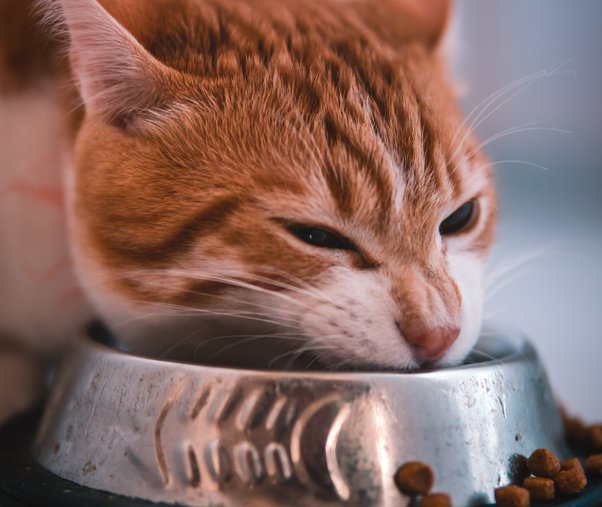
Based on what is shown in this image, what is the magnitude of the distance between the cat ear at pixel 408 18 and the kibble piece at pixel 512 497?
65cm

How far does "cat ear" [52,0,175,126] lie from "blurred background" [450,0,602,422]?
51 centimetres

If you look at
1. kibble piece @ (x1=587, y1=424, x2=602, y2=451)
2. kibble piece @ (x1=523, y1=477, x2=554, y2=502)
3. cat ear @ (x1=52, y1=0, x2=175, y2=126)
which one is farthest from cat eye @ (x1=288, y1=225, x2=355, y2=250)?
kibble piece @ (x1=587, y1=424, x2=602, y2=451)

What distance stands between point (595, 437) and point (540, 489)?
25cm

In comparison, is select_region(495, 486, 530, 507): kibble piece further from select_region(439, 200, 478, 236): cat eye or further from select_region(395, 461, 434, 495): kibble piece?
select_region(439, 200, 478, 236): cat eye

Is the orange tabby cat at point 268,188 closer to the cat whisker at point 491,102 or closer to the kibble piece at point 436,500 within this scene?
the cat whisker at point 491,102

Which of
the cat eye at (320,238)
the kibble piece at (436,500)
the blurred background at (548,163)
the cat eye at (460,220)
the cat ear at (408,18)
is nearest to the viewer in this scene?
the kibble piece at (436,500)

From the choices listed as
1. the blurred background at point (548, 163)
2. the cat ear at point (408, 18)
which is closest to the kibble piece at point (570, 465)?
the blurred background at point (548, 163)

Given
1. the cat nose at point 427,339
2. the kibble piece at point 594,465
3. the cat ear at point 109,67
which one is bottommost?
the kibble piece at point 594,465

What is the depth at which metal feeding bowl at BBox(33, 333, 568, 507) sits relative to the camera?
31.7 inches

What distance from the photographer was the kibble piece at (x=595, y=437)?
3.45 ft

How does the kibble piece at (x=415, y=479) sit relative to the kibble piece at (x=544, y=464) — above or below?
above

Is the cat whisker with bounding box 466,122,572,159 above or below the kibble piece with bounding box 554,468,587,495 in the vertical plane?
above

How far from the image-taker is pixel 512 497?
0.82 metres

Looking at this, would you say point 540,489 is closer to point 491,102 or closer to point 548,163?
point 491,102
